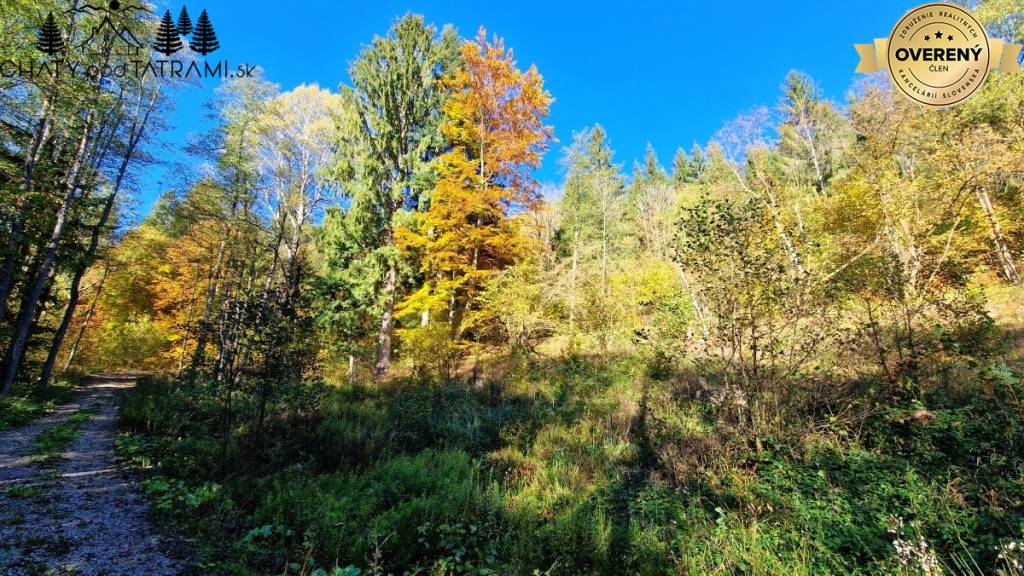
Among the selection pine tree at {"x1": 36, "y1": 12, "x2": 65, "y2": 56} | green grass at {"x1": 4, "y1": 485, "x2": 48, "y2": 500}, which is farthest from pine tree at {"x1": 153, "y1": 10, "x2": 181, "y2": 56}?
green grass at {"x1": 4, "y1": 485, "x2": 48, "y2": 500}

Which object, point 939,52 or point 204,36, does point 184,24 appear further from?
point 939,52

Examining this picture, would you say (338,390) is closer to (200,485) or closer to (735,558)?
(200,485)

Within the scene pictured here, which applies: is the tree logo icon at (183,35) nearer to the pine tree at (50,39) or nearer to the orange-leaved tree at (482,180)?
the pine tree at (50,39)

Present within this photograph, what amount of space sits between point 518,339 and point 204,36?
44.3 ft

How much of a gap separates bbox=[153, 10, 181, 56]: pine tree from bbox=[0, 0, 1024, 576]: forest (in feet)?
4.72

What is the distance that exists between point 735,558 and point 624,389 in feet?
23.8

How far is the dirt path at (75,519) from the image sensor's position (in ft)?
10.0

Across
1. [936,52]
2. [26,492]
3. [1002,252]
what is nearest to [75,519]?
[26,492]

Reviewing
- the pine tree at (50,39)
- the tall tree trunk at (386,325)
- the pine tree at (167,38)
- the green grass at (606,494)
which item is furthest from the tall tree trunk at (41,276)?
the tall tree trunk at (386,325)

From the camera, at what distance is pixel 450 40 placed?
56.6 feet

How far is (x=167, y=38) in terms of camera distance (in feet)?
41.1

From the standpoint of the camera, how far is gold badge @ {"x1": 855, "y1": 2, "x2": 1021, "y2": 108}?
511 centimetres

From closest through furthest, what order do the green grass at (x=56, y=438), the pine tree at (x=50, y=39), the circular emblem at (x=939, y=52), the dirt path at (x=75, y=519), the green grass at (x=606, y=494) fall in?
the dirt path at (x=75, y=519)
the green grass at (x=606, y=494)
the circular emblem at (x=939, y=52)
the green grass at (x=56, y=438)
the pine tree at (x=50, y=39)

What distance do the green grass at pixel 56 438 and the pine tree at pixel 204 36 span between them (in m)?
10.6
